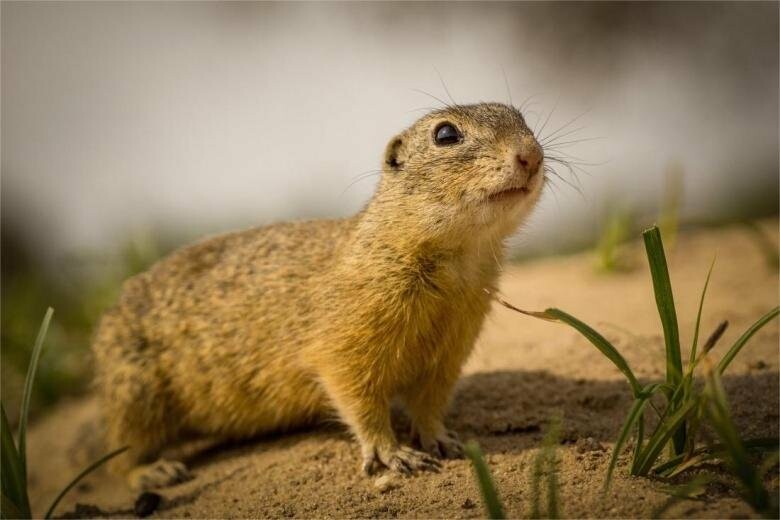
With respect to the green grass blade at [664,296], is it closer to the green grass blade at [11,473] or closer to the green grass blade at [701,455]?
the green grass blade at [701,455]

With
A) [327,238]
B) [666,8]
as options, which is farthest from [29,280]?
[666,8]

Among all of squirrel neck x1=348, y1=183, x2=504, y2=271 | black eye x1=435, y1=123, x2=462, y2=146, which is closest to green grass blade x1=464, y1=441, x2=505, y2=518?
squirrel neck x1=348, y1=183, x2=504, y2=271

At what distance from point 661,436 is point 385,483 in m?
1.35

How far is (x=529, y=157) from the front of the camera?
307cm

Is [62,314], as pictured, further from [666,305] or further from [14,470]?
[666,305]

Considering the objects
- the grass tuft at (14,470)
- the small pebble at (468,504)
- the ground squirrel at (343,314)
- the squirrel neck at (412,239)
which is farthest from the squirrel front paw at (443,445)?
the grass tuft at (14,470)

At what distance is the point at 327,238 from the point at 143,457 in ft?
6.52

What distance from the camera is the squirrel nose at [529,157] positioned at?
3068 mm

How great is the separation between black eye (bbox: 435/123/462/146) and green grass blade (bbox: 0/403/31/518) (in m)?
2.44

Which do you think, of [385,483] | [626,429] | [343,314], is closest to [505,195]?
[343,314]

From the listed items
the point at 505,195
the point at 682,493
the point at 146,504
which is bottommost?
the point at 146,504

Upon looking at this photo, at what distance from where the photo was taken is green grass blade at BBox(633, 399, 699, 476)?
2.35 metres

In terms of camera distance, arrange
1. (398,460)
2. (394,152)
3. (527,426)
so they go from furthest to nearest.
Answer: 1. (394,152)
2. (527,426)
3. (398,460)

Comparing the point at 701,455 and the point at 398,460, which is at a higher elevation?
the point at 701,455
